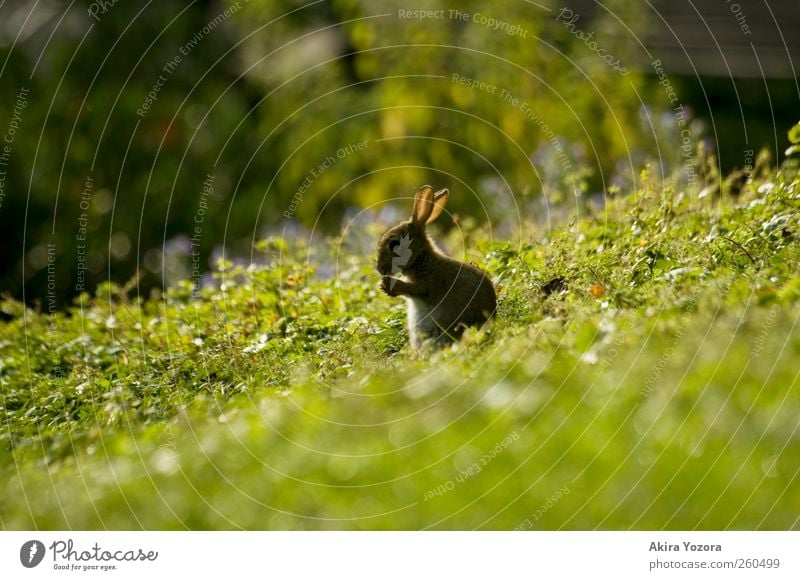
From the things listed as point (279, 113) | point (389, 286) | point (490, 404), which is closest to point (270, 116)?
point (279, 113)

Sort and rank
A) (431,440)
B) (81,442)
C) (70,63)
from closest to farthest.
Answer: (431,440)
(81,442)
(70,63)

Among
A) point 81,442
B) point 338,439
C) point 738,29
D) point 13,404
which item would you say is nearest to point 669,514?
point 338,439

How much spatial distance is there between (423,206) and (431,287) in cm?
42

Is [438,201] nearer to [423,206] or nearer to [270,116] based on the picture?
[423,206]

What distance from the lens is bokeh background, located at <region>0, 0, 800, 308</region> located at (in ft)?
31.8

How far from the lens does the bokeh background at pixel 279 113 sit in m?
9.70

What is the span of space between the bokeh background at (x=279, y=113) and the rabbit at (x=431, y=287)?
4347 millimetres

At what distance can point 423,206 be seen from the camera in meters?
5.02

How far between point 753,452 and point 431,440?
3.71 feet

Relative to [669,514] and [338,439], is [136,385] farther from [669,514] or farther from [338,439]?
[669,514]

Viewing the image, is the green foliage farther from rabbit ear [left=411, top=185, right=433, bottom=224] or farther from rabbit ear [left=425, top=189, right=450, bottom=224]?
rabbit ear [left=411, top=185, right=433, bottom=224]
